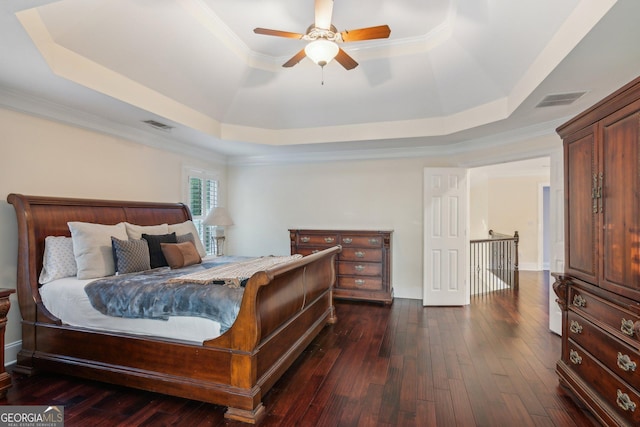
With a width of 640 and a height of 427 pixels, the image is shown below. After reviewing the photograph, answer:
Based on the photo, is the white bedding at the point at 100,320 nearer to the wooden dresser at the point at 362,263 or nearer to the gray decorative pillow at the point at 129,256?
the gray decorative pillow at the point at 129,256

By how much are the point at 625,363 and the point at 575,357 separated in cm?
62

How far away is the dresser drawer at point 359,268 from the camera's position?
485 centimetres

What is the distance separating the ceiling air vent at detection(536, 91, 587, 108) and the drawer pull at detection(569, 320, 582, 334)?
6.75ft

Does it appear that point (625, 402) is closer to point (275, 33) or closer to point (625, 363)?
point (625, 363)

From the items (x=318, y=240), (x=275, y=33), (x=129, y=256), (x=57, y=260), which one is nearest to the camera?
(x=275, y=33)

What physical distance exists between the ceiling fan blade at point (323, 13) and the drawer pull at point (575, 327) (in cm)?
295

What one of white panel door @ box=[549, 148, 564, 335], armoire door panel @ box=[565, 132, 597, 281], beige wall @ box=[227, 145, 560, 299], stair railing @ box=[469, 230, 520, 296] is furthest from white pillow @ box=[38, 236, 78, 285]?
stair railing @ box=[469, 230, 520, 296]

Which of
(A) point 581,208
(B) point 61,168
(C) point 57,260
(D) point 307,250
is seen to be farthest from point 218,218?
(A) point 581,208

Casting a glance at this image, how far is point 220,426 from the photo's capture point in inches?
79.7

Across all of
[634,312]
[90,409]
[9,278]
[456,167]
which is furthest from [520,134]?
[9,278]

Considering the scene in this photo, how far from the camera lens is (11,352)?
2.80 metres

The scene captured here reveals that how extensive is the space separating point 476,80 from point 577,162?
5.36 ft

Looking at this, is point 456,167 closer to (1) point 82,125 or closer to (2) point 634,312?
(2) point 634,312

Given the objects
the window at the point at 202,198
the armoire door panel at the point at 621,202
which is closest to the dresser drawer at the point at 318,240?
the window at the point at 202,198
